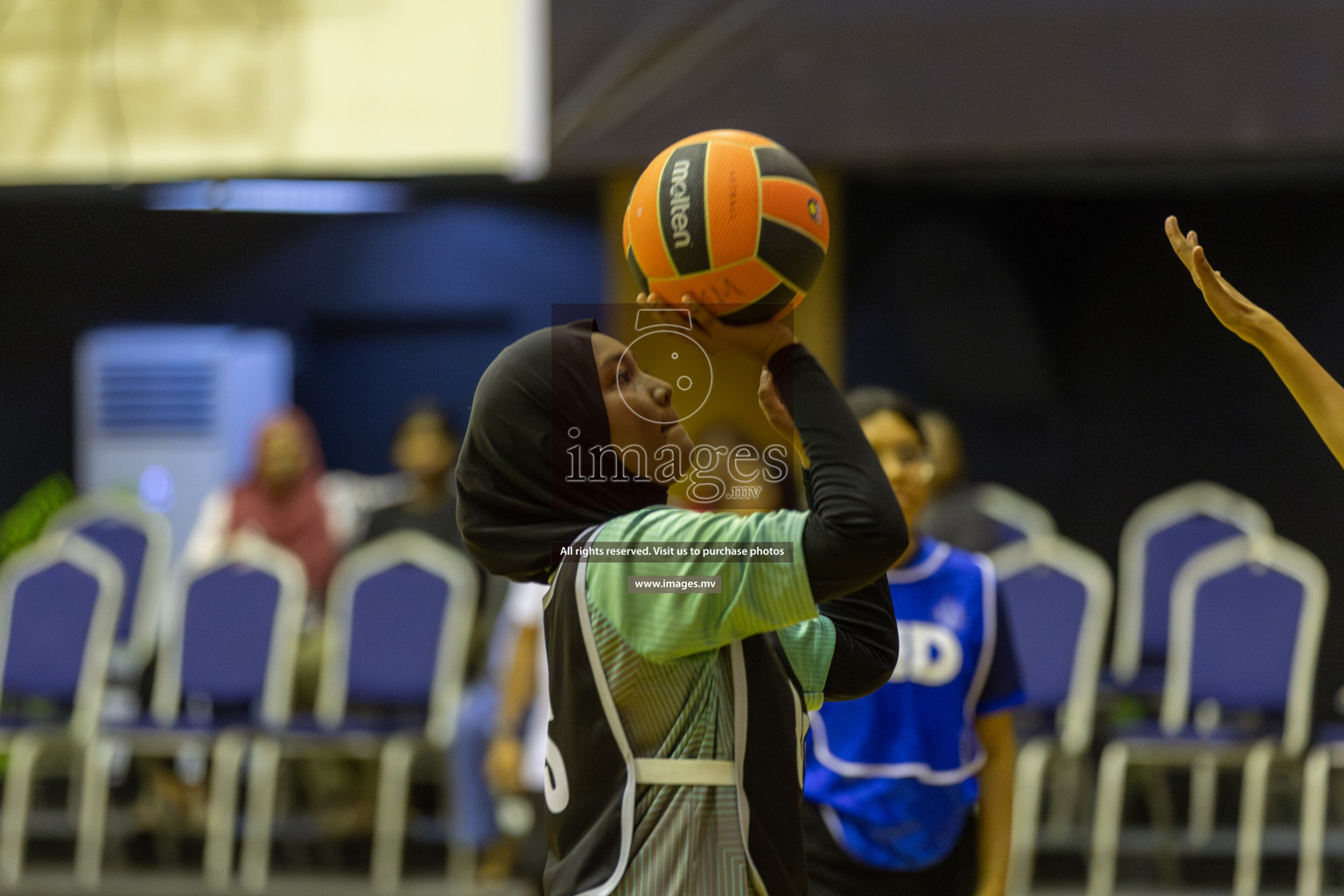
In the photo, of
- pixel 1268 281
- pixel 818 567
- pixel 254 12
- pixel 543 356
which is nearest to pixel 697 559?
pixel 818 567

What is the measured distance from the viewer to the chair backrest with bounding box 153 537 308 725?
5355 millimetres

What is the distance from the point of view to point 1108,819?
488 cm

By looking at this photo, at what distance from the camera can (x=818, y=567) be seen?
1.45m

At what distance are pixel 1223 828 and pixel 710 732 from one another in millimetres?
4875

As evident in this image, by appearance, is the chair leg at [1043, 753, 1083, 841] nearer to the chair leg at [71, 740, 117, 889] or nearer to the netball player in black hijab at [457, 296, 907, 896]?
the chair leg at [71, 740, 117, 889]

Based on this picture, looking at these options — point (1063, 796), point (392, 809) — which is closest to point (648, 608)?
point (392, 809)

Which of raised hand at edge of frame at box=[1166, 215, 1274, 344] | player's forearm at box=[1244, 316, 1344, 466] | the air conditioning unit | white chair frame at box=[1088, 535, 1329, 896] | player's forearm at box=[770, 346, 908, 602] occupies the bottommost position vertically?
white chair frame at box=[1088, 535, 1329, 896]

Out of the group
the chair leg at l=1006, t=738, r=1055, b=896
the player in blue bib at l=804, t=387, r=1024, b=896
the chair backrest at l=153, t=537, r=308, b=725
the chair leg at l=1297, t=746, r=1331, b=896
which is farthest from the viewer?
the chair backrest at l=153, t=537, r=308, b=725

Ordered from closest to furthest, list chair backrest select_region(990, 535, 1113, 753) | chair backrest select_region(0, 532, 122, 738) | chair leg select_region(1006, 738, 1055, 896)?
1. chair leg select_region(1006, 738, 1055, 896)
2. chair backrest select_region(990, 535, 1113, 753)
3. chair backrest select_region(0, 532, 122, 738)

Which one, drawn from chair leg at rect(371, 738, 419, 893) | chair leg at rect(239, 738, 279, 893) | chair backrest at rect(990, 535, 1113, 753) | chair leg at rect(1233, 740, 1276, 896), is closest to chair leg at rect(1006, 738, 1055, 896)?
chair backrest at rect(990, 535, 1113, 753)

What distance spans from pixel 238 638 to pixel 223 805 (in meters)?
0.63

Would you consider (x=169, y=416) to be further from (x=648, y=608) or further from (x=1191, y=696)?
(x=648, y=608)

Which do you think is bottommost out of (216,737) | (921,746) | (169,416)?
(216,737)

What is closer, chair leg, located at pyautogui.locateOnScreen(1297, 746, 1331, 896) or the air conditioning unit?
chair leg, located at pyautogui.locateOnScreen(1297, 746, 1331, 896)
